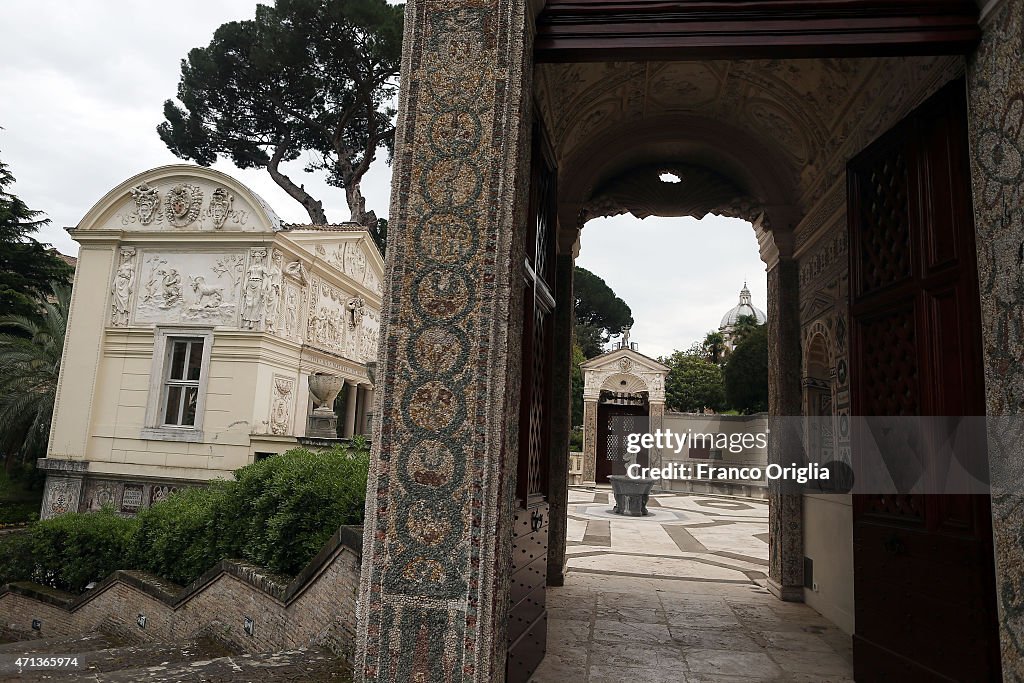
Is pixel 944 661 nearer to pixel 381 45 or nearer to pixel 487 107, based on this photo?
pixel 487 107

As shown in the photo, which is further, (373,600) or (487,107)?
(487,107)

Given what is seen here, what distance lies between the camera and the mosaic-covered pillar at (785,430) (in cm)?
579

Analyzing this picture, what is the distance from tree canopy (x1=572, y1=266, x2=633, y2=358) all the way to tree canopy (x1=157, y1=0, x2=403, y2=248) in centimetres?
1637

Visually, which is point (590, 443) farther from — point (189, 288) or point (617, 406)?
point (189, 288)

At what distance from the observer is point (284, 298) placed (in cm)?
1311

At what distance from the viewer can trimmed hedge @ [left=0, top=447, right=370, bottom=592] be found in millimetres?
4711

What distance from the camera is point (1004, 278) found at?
8.97ft

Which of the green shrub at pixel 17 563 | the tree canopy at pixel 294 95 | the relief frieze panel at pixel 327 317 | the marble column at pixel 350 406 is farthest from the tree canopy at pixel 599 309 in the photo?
the green shrub at pixel 17 563

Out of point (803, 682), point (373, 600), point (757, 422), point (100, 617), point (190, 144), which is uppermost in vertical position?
point (190, 144)

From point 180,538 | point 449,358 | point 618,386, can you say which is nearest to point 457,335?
point 449,358

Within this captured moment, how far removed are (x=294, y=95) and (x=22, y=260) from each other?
31.8 ft

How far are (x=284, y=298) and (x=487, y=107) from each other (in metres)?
11.2

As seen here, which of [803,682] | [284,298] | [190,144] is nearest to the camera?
[803,682]

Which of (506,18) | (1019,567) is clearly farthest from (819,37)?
(1019,567)
